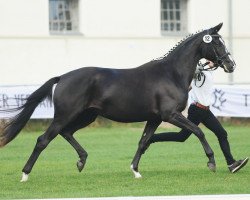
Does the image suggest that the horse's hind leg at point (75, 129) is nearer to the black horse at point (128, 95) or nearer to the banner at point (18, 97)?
the black horse at point (128, 95)

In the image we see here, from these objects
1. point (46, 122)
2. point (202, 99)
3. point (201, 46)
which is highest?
point (201, 46)

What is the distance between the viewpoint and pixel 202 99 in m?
13.9

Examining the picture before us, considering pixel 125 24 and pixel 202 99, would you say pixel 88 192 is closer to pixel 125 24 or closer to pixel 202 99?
pixel 202 99

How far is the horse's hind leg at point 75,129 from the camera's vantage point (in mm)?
13469

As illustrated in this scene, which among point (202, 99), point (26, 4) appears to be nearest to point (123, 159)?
point (202, 99)

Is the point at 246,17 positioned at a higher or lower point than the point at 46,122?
higher

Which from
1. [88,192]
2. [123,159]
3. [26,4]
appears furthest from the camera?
[26,4]

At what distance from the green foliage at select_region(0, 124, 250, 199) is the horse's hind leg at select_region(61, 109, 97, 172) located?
0.92 ft

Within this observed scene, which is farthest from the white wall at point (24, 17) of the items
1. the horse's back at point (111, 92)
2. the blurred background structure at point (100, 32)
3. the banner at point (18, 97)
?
the horse's back at point (111, 92)

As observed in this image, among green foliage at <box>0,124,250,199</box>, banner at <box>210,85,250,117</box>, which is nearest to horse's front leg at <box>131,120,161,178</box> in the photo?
green foliage at <box>0,124,250,199</box>

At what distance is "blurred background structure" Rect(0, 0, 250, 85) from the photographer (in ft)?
98.1

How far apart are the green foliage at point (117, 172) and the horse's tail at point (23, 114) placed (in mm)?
694

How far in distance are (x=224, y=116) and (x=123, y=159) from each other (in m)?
9.36

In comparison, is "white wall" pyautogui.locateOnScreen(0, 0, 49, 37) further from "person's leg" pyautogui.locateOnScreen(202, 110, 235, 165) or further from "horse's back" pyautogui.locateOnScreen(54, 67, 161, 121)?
"horse's back" pyautogui.locateOnScreen(54, 67, 161, 121)
